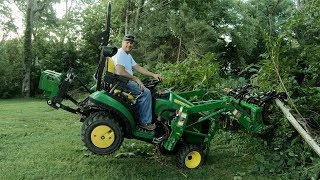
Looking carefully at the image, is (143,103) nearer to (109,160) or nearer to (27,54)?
(109,160)

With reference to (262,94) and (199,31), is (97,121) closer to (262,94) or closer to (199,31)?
(262,94)

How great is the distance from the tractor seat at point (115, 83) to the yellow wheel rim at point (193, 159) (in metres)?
1.23

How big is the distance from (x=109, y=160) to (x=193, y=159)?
1.36 meters

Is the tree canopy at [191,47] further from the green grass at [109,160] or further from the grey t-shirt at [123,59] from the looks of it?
the grey t-shirt at [123,59]

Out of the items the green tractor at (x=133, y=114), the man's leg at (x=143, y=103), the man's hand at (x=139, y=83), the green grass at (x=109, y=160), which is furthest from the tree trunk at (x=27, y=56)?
the man's hand at (x=139, y=83)

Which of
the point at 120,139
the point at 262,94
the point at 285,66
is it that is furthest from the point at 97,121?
the point at 285,66

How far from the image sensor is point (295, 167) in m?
5.34

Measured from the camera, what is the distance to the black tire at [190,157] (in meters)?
5.55

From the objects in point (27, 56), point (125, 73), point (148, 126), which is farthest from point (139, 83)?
point (27, 56)

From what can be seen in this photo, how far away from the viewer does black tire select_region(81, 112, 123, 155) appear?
495 cm

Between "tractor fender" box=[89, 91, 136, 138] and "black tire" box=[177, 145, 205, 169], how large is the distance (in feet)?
2.99

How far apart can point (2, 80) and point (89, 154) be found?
17.8 m

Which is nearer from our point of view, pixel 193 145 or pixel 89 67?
pixel 193 145

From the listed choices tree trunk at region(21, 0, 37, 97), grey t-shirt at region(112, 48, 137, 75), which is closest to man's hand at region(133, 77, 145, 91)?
grey t-shirt at region(112, 48, 137, 75)
